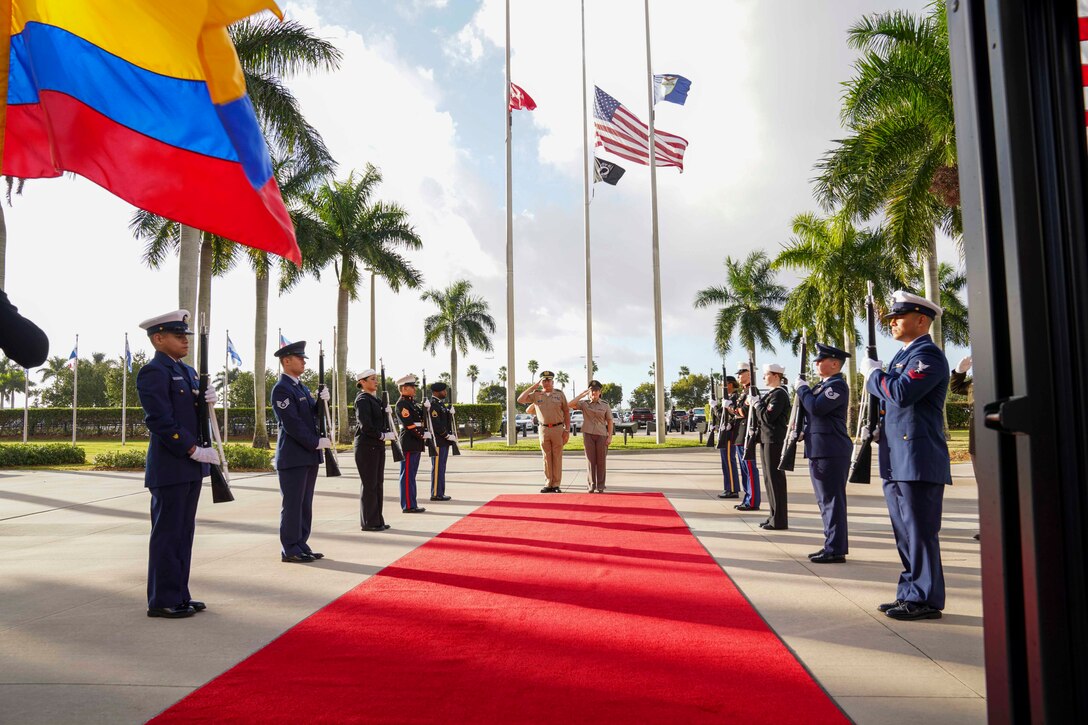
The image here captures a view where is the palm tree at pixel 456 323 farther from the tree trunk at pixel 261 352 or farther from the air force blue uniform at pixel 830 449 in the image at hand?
the air force blue uniform at pixel 830 449

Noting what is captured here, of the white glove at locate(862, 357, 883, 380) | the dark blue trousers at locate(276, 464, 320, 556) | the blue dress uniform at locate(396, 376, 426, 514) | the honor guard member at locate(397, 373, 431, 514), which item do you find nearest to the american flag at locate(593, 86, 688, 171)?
the honor guard member at locate(397, 373, 431, 514)

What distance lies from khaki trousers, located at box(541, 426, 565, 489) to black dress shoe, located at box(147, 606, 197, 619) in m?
7.90

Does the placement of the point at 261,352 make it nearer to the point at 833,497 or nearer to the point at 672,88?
the point at 672,88

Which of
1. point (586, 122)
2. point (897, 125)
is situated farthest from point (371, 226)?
point (897, 125)

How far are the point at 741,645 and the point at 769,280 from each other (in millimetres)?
42138

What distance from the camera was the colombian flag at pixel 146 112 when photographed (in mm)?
4621

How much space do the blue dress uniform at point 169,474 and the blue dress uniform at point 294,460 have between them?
5.17ft

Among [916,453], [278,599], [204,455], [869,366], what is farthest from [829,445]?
[204,455]

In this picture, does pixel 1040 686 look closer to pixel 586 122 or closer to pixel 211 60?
pixel 211 60

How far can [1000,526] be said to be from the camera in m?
1.79

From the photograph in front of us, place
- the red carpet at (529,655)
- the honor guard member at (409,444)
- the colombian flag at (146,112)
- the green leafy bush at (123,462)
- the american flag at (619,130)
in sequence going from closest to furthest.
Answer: the red carpet at (529,655)
the colombian flag at (146,112)
the honor guard member at (409,444)
the green leafy bush at (123,462)
the american flag at (619,130)

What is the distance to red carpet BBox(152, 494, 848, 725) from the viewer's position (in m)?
3.21

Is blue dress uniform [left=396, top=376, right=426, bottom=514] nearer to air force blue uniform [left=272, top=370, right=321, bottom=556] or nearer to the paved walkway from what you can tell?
the paved walkway

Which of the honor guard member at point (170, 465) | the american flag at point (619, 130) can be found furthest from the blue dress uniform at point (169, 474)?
the american flag at point (619, 130)
